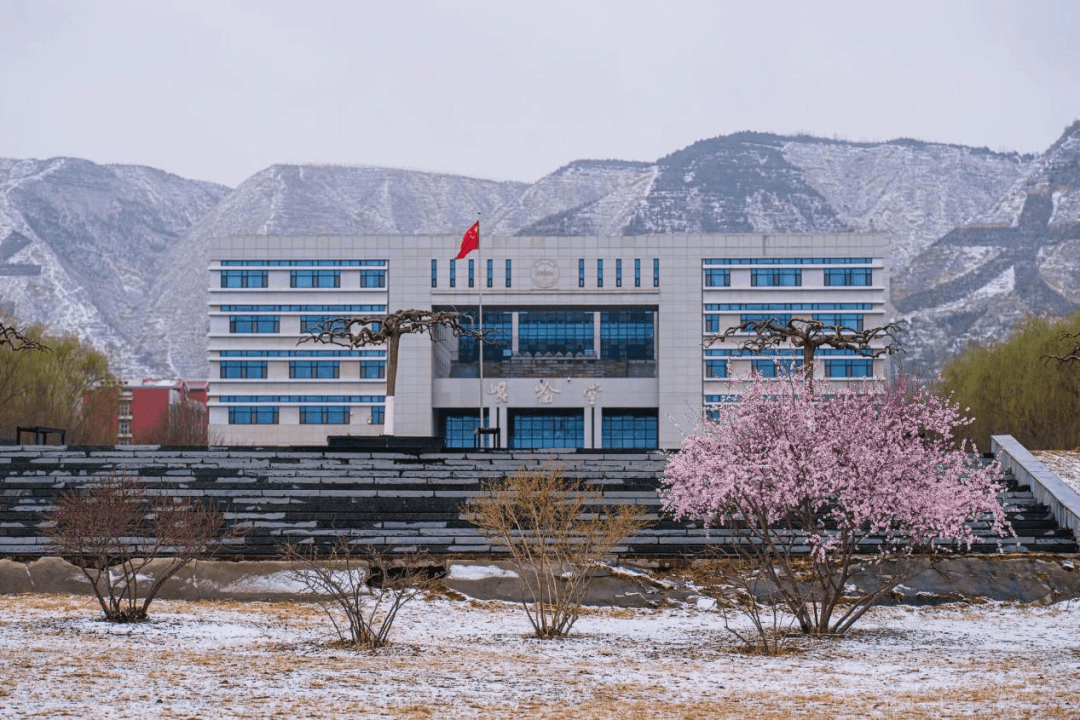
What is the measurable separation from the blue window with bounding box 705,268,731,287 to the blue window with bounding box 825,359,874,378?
10.9 meters

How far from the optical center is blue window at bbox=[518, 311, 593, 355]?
114 metres

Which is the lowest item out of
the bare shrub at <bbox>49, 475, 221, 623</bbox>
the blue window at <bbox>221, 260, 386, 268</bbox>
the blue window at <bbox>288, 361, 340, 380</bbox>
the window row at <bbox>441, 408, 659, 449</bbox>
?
the bare shrub at <bbox>49, 475, 221, 623</bbox>

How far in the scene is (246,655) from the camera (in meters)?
19.2

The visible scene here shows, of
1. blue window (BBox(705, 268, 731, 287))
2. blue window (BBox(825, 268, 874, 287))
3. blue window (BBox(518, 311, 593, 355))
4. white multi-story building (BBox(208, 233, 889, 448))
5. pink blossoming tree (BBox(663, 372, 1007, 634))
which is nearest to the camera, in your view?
pink blossoming tree (BBox(663, 372, 1007, 634))

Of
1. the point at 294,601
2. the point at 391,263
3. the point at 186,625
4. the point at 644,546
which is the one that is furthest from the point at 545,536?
the point at 391,263

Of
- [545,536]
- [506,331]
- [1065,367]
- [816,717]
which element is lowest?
[816,717]

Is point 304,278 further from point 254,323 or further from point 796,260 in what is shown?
point 796,260

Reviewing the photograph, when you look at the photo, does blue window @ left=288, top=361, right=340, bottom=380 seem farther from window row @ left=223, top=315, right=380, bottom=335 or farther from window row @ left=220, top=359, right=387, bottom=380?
window row @ left=223, top=315, right=380, bottom=335

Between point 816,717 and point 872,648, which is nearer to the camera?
point 816,717

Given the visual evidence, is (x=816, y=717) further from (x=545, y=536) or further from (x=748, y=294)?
(x=748, y=294)

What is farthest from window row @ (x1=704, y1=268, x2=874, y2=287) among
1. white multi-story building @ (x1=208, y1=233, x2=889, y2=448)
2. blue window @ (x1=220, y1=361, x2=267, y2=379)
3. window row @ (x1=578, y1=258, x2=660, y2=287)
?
blue window @ (x1=220, y1=361, x2=267, y2=379)

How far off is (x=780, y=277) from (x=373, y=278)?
1325 inches

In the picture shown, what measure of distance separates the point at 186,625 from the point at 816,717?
11.5m

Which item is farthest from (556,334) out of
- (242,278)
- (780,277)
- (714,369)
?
(242,278)
